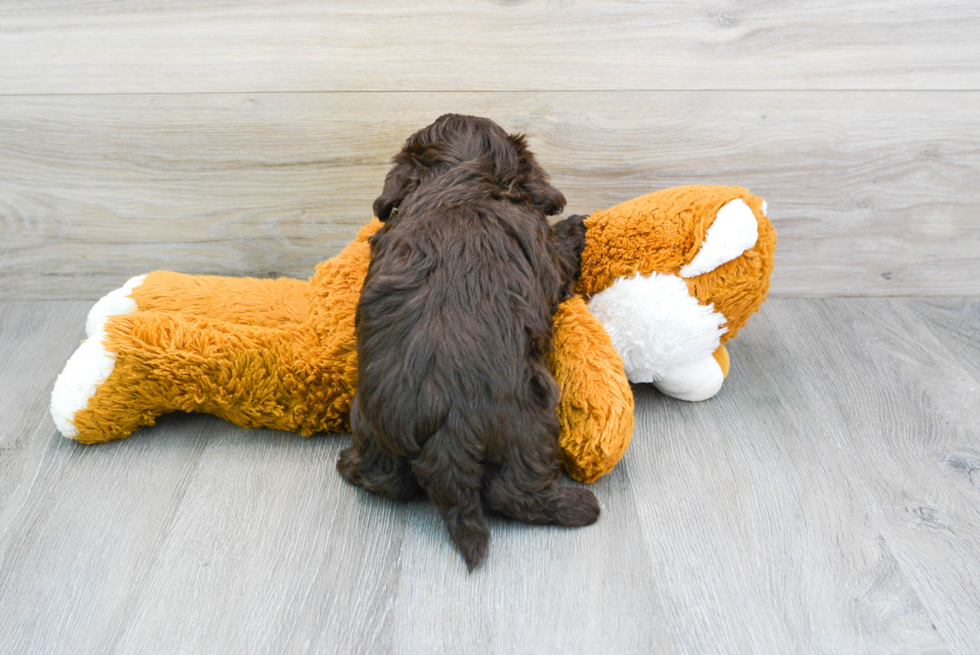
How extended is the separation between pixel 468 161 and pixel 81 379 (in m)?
0.72

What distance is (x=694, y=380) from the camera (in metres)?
1.36

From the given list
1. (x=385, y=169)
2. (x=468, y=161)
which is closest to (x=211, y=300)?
(x=385, y=169)

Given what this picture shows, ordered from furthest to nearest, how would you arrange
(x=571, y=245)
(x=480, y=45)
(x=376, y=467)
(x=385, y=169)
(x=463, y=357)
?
1. (x=385, y=169)
2. (x=480, y=45)
3. (x=571, y=245)
4. (x=376, y=467)
5. (x=463, y=357)

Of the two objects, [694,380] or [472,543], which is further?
[694,380]

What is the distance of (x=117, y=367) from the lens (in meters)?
1.21

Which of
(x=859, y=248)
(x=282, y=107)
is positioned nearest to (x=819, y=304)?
(x=859, y=248)

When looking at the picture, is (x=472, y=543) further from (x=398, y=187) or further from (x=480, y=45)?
(x=480, y=45)

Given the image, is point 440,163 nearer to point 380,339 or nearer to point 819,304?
point 380,339

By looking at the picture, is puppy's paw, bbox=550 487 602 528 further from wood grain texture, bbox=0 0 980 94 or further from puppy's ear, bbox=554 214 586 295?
wood grain texture, bbox=0 0 980 94

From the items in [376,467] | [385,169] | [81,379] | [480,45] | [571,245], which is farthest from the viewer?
[385,169]

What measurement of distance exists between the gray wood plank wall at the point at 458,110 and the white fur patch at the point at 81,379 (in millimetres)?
534

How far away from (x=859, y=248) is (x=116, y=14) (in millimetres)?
1682

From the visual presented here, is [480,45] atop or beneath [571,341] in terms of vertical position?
atop

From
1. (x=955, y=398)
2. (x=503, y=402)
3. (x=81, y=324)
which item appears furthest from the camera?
(x=81, y=324)
